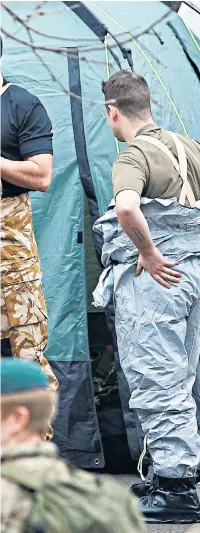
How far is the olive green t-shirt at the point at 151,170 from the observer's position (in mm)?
4180

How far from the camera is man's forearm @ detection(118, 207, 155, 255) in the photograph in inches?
163

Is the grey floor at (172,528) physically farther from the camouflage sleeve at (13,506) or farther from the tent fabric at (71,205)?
the camouflage sleeve at (13,506)

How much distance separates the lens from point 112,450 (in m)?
5.34

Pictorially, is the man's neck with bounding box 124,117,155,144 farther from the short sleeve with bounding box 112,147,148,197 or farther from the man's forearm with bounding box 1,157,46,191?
the man's forearm with bounding box 1,157,46,191

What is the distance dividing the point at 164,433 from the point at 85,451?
92cm

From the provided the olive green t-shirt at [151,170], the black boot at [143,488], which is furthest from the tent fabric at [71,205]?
the olive green t-shirt at [151,170]

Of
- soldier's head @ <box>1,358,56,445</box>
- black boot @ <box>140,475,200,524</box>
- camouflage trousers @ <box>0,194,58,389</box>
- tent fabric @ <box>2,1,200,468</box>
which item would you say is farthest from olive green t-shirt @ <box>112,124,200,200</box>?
soldier's head @ <box>1,358,56,445</box>

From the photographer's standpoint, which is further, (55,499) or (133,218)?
(133,218)

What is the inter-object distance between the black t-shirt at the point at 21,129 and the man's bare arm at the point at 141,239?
39 centimetres

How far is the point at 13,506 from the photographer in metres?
1.92

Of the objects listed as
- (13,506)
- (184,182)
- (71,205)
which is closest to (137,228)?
(184,182)

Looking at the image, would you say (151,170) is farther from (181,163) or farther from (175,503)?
(175,503)

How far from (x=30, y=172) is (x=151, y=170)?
0.49m

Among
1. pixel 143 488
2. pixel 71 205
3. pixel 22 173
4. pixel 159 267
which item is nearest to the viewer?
pixel 22 173
